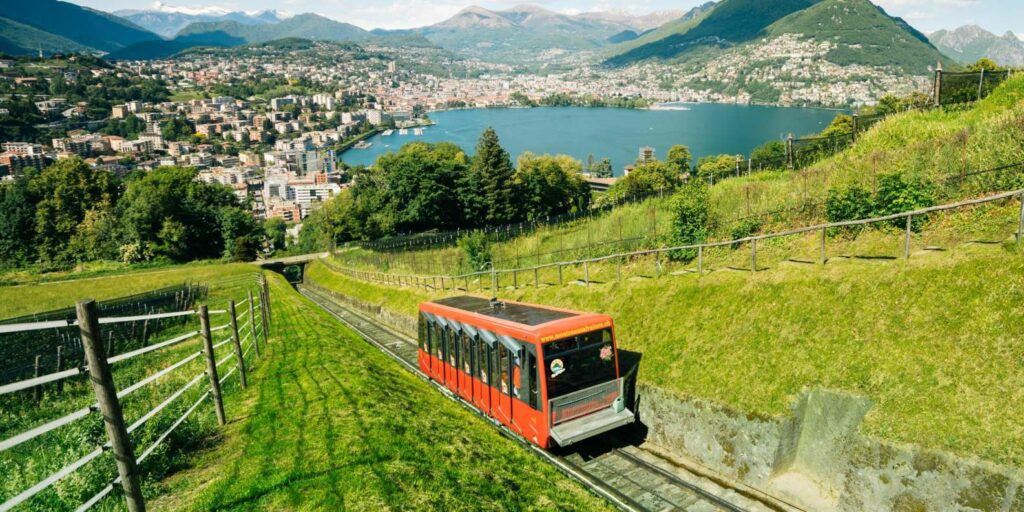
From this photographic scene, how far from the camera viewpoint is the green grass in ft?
146

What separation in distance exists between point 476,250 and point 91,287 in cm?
4320

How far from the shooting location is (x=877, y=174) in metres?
16.0

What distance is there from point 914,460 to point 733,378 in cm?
345

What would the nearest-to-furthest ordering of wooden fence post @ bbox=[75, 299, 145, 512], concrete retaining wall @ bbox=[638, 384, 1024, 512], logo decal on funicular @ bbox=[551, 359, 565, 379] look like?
wooden fence post @ bbox=[75, 299, 145, 512], concrete retaining wall @ bbox=[638, 384, 1024, 512], logo decal on funicular @ bbox=[551, 359, 565, 379]

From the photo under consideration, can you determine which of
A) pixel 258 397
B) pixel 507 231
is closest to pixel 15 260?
pixel 507 231

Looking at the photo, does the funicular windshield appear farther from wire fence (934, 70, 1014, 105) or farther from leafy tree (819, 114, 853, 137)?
leafy tree (819, 114, 853, 137)

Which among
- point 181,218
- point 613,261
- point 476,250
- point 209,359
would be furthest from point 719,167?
point 209,359

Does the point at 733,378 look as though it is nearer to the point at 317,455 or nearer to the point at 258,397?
the point at 317,455

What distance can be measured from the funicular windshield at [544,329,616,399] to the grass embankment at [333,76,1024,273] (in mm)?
9181

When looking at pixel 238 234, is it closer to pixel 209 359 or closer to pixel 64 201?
pixel 64 201

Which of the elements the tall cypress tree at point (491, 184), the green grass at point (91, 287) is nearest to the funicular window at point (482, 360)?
the green grass at point (91, 287)

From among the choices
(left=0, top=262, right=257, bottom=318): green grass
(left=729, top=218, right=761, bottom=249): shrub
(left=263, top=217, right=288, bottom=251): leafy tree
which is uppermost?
(left=729, top=218, right=761, bottom=249): shrub

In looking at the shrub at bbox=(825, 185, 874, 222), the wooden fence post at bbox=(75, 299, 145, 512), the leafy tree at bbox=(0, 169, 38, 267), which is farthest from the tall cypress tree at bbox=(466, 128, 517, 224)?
the wooden fence post at bbox=(75, 299, 145, 512)

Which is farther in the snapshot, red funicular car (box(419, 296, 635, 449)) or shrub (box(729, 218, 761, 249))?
shrub (box(729, 218, 761, 249))
